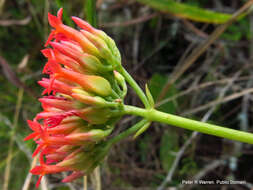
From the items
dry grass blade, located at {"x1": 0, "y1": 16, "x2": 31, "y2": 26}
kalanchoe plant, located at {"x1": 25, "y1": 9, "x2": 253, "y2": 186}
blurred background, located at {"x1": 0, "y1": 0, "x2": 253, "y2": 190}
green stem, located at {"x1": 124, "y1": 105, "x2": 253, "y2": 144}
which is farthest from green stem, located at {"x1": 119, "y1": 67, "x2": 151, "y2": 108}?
dry grass blade, located at {"x1": 0, "y1": 16, "x2": 31, "y2": 26}

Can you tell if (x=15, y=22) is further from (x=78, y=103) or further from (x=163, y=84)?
(x=78, y=103)

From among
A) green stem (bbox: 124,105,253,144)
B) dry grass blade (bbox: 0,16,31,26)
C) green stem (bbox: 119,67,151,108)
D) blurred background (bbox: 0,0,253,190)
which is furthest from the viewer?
dry grass blade (bbox: 0,16,31,26)

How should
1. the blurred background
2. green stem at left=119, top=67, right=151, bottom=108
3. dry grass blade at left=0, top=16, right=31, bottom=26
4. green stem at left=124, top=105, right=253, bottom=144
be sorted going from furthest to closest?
dry grass blade at left=0, top=16, right=31, bottom=26 → the blurred background → green stem at left=119, top=67, right=151, bottom=108 → green stem at left=124, top=105, right=253, bottom=144

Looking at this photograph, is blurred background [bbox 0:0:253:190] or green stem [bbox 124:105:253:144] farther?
blurred background [bbox 0:0:253:190]

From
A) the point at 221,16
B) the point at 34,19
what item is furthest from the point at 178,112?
the point at 34,19

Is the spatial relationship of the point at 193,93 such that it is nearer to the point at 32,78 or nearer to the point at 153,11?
the point at 153,11

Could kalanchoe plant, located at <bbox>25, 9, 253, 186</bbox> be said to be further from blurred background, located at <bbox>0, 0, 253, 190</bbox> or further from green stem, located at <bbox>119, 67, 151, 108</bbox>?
blurred background, located at <bbox>0, 0, 253, 190</bbox>

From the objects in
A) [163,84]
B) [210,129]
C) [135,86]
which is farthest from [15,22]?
[210,129]
